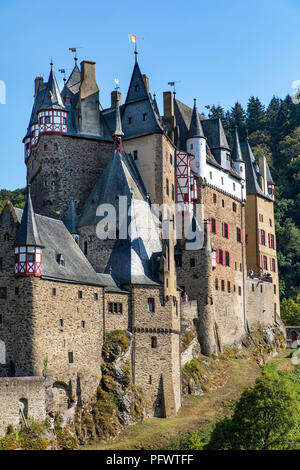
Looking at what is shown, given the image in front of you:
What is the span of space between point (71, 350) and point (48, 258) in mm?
6208

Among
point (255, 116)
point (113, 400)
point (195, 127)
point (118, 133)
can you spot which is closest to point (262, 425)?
point (113, 400)

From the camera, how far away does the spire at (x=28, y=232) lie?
54156 mm

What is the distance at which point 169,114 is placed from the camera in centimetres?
8044

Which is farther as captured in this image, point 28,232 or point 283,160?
point 283,160

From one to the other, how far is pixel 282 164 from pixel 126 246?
230ft

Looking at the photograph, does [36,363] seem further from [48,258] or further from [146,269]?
[146,269]

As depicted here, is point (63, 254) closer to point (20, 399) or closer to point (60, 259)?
point (60, 259)

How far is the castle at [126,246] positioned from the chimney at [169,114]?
141mm

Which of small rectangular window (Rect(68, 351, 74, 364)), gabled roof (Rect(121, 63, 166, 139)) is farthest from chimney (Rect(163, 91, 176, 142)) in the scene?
small rectangular window (Rect(68, 351, 74, 364))

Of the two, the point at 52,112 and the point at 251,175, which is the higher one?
the point at 52,112

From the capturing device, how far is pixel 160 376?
201ft

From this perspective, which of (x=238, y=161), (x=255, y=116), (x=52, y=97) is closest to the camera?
(x=52, y=97)

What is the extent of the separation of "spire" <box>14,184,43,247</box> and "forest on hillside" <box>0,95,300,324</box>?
168 ft
